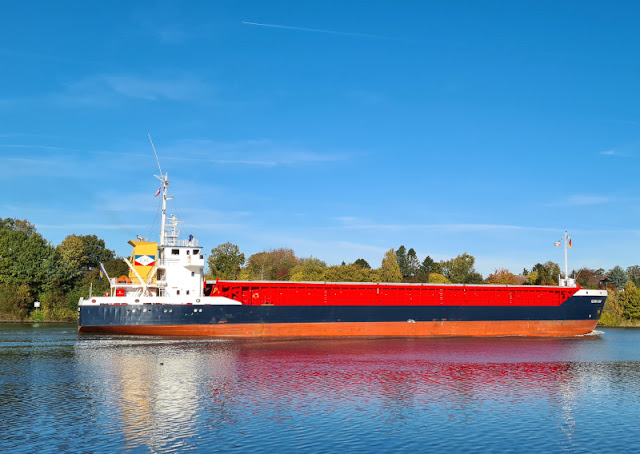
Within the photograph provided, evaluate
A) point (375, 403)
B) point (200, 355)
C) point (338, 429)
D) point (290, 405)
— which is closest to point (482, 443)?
point (338, 429)

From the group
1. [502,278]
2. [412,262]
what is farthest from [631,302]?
[412,262]

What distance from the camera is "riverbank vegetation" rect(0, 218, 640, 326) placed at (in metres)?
87.0

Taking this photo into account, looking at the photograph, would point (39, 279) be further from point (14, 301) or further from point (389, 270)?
point (389, 270)

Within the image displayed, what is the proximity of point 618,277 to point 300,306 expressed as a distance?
9845 cm

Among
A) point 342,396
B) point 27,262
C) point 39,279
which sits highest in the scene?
point 27,262

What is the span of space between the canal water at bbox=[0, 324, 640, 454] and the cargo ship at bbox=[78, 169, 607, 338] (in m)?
6.49

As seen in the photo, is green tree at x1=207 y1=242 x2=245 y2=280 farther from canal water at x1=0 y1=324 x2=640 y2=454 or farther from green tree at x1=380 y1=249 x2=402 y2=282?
canal water at x1=0 y1=324 x2=640 y2=454

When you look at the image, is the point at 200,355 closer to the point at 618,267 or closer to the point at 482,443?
the point at 482,443

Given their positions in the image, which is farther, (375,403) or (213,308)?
(213,308)

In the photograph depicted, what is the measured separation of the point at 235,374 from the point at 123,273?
72237 mm

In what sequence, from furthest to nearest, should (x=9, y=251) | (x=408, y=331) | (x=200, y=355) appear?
1. (x=9, y=251)
2. (x=408, y=331)
3. (x=200, y=355)

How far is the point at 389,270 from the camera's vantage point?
111 metres

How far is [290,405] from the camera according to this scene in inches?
941

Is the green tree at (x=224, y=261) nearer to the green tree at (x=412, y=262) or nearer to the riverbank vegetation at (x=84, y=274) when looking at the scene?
the riverbank vegetation at (x=84, y=274)
